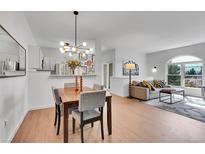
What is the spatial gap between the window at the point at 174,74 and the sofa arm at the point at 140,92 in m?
3.01

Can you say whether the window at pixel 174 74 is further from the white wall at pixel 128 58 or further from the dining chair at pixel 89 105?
the dining chair at pixel 89 105

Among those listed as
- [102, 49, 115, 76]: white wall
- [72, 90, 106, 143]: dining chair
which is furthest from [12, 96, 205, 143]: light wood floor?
[102, 49, 115, 76]: white wall

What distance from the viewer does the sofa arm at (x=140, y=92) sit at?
4.73 meters

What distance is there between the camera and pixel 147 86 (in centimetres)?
488

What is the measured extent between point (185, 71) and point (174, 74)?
23.1 inches

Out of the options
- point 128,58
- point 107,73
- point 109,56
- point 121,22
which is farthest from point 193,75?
point 121,22

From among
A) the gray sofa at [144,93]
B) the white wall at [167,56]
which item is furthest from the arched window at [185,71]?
the gray sofa at [144,93]

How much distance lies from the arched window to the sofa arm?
297 cm

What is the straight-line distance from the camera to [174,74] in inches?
262
